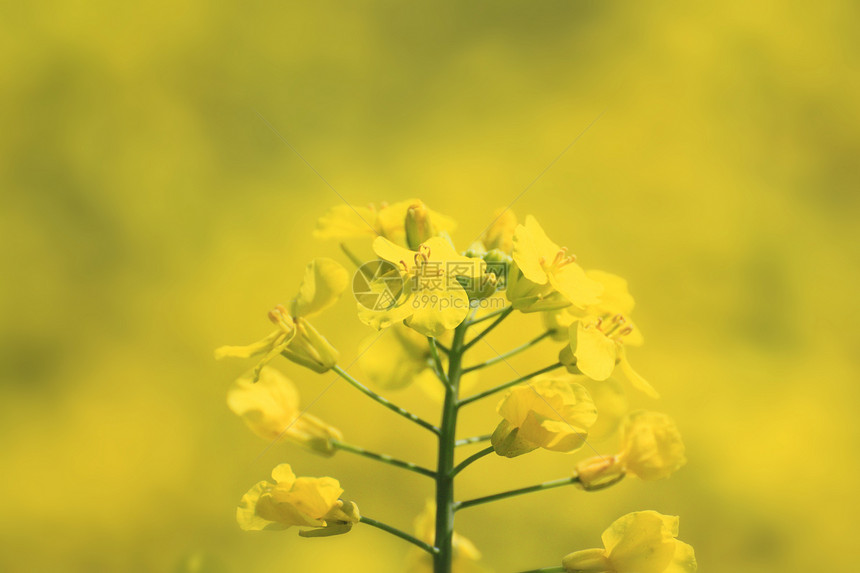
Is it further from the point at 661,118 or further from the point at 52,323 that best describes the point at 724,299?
the point at 52,323

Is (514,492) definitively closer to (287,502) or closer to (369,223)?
(287,502)

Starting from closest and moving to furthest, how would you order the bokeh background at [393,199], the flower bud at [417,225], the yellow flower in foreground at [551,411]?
1. the yellow flower in foreground at [551,411]
2. the flower bud at [417,225]
3. the bokeh background at [393,199]

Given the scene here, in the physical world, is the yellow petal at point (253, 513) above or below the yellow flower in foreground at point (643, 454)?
below

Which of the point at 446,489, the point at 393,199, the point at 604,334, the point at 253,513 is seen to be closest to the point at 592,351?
the point at 604,334

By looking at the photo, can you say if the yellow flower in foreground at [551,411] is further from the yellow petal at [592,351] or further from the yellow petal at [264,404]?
the yellow petal at [264,404]

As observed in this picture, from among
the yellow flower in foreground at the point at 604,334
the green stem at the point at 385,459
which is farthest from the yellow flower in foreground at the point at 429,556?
the yellow flower in foreground at the point at 604,334

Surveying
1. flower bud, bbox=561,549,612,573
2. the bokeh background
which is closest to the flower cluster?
flower bud, bbox=561,549,612,573
